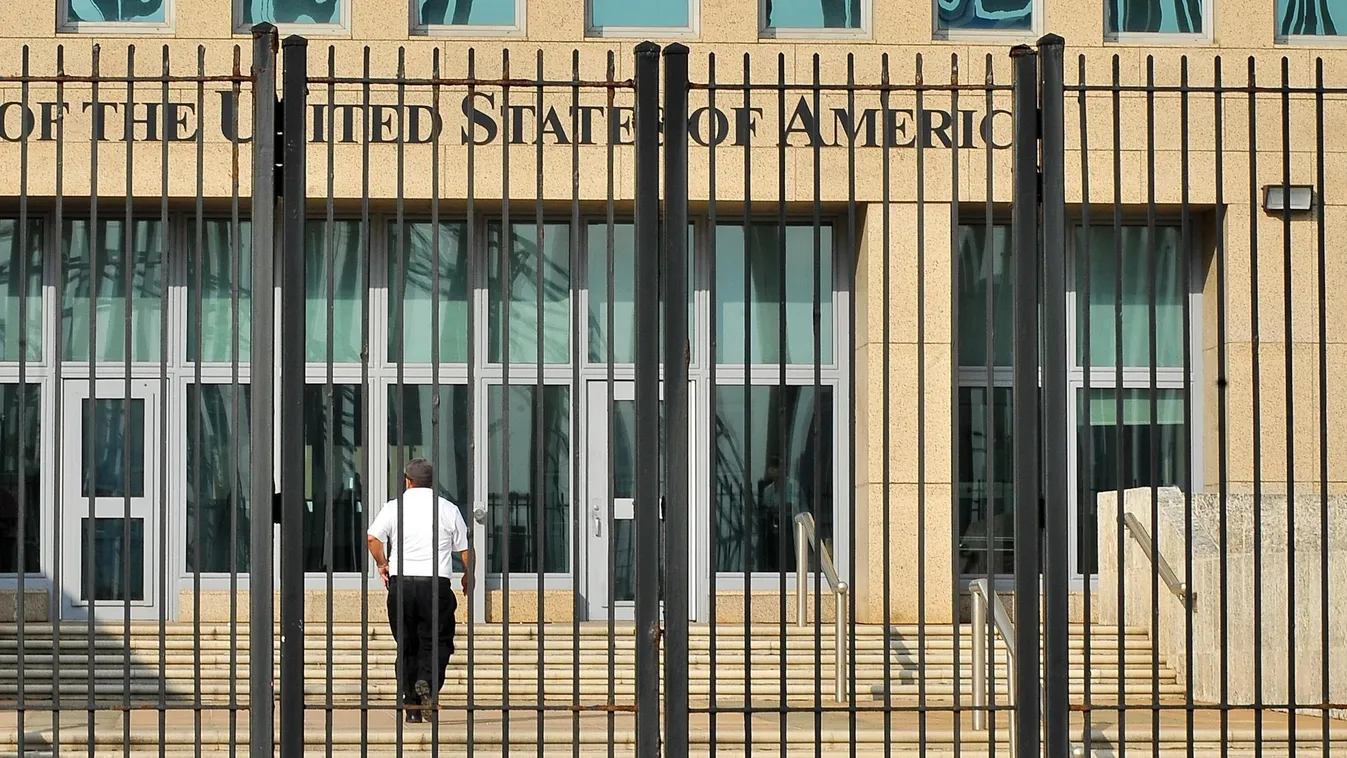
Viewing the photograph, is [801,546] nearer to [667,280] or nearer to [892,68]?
[892,68]

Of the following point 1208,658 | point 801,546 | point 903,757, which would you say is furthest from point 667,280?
point 801,546

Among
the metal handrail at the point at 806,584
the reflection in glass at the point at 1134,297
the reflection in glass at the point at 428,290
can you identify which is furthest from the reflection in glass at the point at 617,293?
the reflection in glass at the point at 1134,297

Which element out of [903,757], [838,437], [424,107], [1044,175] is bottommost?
[903,757]

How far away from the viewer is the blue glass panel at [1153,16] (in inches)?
583

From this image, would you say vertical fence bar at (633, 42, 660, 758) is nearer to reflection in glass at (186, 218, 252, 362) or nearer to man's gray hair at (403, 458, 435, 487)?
man's gray hair at (403, 458, 435, 487)

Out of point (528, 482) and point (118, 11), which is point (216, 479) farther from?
point (118, 11)

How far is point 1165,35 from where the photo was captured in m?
14.8

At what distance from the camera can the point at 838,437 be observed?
15.0 m

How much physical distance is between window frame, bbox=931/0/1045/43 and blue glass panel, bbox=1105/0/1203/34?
0.59 metres

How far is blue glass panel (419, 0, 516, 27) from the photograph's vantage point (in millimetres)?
14531

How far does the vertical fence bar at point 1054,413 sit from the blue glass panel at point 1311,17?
394 inches

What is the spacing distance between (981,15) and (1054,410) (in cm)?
970

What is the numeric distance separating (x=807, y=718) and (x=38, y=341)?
26.8 ft

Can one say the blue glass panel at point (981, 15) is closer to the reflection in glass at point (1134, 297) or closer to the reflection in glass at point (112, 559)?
the reflection in glass at point (1134, 297)
